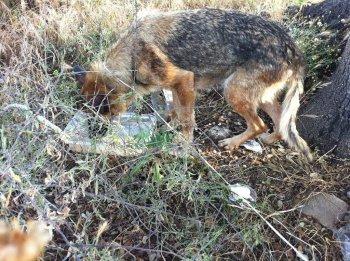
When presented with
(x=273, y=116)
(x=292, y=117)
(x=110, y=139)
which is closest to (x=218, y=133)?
(x=273, y=116)

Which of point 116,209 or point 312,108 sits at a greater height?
point 312,108

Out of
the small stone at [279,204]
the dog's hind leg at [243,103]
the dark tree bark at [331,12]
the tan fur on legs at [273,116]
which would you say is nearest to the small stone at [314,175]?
the small stone at [279,204]

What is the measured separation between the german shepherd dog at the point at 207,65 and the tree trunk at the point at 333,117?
200 mm

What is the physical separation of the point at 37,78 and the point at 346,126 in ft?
9.07

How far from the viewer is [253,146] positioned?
397 cm

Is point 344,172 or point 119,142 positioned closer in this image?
point 119,142

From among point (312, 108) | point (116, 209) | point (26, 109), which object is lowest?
point (116, 209)

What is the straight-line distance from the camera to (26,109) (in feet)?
8.49

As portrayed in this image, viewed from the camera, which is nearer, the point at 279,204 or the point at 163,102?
the point at 279,204

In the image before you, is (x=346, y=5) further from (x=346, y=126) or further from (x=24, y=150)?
(x=24, y=150)

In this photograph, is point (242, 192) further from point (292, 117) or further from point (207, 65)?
point (207, 65)

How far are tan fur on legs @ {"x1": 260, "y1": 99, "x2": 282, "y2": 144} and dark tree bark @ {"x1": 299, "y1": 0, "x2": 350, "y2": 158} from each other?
0.73 ft

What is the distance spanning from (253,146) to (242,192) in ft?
2.48

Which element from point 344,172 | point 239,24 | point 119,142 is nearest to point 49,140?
point 119,142
